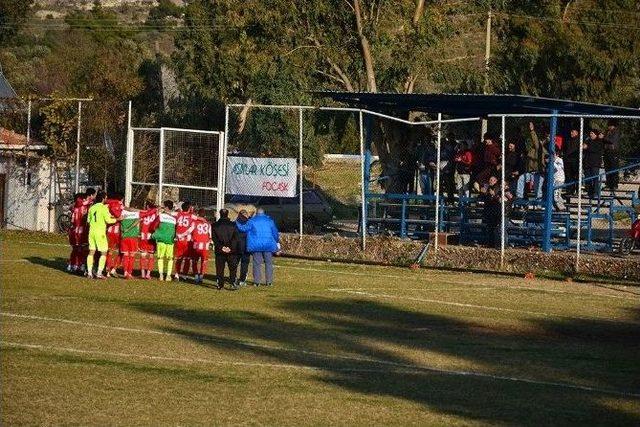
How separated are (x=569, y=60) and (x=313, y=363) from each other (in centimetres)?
4349

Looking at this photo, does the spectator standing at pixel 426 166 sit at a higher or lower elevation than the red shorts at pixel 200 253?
higher

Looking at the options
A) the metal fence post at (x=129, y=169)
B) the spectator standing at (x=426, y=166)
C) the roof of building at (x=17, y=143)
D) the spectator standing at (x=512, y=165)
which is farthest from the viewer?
the roof of building at (x=17, y=143)

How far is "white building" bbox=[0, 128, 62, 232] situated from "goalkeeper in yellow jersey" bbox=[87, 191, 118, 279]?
42.6 ft

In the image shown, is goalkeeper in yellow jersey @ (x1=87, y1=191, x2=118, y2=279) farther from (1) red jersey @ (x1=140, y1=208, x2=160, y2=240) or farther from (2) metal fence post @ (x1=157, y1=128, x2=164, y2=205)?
(2) metal fence post @ (x1=157, y1=128, x2=164, y2=205)

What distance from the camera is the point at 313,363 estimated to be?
61.2 ft

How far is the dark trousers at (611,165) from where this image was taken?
110 ft

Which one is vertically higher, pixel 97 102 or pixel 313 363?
pixel 97 102

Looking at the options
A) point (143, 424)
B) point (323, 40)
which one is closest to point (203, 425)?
point (143, 424)

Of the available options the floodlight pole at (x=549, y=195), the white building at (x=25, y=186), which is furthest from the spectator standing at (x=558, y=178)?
the white building at (x=25, y=186)

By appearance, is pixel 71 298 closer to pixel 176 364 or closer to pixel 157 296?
pixel 157 296

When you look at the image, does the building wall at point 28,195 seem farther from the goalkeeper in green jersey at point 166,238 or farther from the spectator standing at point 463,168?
the goalkeeper in green jersey at point 166,238

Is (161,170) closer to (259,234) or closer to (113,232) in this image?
(113,232)

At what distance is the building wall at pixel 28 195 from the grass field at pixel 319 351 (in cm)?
1123

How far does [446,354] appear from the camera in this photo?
65.4ft
